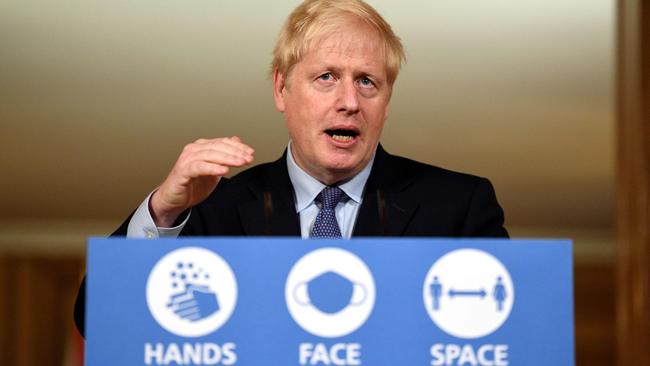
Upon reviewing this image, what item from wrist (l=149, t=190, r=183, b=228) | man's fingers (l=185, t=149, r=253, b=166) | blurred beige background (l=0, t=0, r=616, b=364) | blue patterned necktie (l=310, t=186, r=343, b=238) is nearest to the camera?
man's fingers (l=185, t=149, r=253, b=166)

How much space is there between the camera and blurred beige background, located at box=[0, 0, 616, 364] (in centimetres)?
386

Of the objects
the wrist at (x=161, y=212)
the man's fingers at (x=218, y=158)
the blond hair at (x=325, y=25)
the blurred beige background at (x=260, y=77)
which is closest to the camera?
the man's fingers at (x=218, y=158)

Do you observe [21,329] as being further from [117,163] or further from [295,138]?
[295,138]

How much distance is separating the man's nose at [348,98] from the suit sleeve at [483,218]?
0.26 m

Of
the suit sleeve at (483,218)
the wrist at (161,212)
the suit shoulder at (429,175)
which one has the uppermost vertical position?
the suit shoulder at (429,175)

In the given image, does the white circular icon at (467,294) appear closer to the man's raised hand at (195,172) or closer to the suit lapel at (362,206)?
the man's raised hand at (195,172)

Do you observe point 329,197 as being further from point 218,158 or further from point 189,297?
point 189,297

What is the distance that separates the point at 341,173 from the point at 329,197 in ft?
0.21

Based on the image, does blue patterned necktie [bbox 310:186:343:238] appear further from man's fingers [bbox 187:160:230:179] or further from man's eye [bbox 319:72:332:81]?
man's fingers [bbox 187:160:230:179]

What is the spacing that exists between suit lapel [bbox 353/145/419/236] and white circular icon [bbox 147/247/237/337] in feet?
1.80

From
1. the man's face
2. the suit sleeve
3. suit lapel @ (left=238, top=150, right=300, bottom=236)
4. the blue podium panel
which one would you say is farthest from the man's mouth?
the blue podium panel

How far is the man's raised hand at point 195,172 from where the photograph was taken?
1.38 m

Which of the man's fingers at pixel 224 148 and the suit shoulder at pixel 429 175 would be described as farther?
the suit shoulder at pixel 429 175

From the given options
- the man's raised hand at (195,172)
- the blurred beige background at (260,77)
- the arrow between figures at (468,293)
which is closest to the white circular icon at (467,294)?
the arrow between figures at (468,293)
